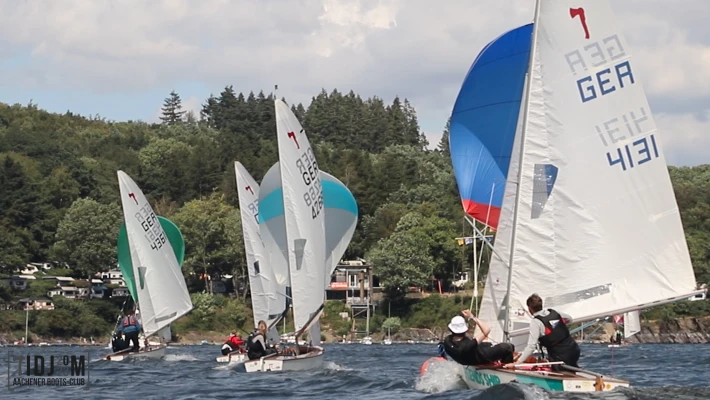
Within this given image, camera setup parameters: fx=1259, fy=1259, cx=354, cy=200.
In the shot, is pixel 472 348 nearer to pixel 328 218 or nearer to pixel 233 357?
pixel 233 357

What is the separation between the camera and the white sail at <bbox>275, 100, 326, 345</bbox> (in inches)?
1369

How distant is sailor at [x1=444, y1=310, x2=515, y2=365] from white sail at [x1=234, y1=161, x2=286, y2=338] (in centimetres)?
2014

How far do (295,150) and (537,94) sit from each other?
15.1 metres

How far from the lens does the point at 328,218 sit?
40.2 meters

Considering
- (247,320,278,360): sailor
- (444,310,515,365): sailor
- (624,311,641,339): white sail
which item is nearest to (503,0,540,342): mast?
(444,310,515,365): sailor

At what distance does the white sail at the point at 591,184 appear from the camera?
20.6 meters

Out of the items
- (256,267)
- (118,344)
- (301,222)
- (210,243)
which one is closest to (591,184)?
(301,222)

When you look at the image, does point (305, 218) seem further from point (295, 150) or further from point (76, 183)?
point (76, 183)

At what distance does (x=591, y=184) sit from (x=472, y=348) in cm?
339

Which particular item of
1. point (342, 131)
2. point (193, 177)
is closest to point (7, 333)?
point (193, 177)

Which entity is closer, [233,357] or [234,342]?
[233,357]

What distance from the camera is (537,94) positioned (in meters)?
21.0

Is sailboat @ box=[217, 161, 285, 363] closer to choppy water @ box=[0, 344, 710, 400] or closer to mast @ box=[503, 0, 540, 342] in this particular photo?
choppy water @ box=[0, 344, 710, 400]

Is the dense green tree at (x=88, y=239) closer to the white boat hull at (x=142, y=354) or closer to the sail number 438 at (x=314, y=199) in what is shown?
the white boat hull at (x=142, y=354)
